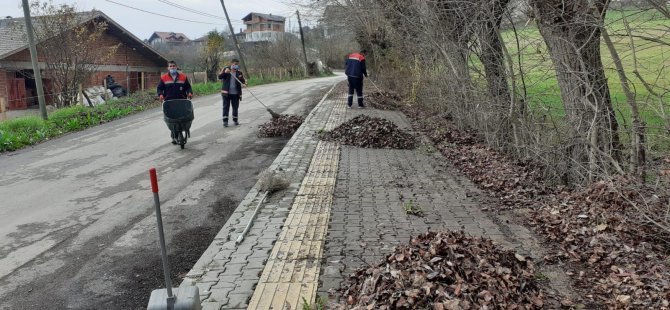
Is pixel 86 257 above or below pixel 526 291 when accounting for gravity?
below

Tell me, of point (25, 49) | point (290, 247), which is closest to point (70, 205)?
point (290, 247)

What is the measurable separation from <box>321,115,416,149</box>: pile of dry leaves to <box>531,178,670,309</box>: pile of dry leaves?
497 cm

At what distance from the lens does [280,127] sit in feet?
45.0

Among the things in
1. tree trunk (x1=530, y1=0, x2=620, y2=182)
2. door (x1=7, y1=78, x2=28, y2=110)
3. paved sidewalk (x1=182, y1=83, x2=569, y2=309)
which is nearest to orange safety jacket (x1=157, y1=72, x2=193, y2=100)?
paved sidewalk (x1=182, y1=83, x2=569, y2=309)

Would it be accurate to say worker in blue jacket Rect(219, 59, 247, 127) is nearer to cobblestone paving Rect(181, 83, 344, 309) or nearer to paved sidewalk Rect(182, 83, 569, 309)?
paved sidewalk Rect(182, 83, 569, 309)

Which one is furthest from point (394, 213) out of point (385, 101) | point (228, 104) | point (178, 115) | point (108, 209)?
point (385, 101)

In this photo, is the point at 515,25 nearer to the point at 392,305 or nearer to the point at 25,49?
the point at 392,305

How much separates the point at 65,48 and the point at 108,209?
55.8 feet

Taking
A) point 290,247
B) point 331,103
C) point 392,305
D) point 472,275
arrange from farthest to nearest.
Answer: point 331,103 → point 290,247 → point 472,275 → point 392,305

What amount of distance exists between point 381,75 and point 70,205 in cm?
1789

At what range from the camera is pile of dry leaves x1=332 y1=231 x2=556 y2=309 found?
3445mm

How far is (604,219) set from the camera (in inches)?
203

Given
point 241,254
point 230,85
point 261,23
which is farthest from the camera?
point 261,23

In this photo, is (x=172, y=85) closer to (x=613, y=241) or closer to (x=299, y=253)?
(x=299, y=253)
